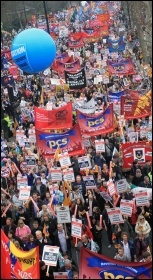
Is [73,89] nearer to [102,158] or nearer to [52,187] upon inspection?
[102,158]

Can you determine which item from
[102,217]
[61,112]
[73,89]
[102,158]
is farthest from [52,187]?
[73,89]

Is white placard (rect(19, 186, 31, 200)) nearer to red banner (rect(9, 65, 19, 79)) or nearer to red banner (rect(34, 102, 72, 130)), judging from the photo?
red banner (rect(34, 102, 72, 130))

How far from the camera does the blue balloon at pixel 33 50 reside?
10.5 m

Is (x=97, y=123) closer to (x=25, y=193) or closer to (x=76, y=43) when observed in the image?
(x=25, y=193)

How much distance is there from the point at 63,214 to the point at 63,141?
3077 millimetres

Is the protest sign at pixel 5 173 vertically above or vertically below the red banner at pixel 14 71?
above

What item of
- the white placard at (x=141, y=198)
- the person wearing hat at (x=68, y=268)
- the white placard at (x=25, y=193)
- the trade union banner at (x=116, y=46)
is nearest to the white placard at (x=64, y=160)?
the white placard at (x=25, y=193)

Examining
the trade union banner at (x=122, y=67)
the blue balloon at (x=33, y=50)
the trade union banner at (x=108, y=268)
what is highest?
the blue balloon at (x=33, y=50)

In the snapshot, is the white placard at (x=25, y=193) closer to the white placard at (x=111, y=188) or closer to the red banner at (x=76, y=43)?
the white placard at (x=111, y=188)

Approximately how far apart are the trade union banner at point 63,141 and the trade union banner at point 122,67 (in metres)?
12.3

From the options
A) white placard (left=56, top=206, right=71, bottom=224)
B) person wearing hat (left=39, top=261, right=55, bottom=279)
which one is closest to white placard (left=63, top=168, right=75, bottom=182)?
white placard (left=56, top=206, right=71, bottom=224)

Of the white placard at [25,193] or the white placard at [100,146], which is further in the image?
the white placard at [100,146]

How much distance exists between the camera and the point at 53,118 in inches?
611

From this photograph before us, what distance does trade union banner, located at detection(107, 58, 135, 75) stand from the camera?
25.1 metres
